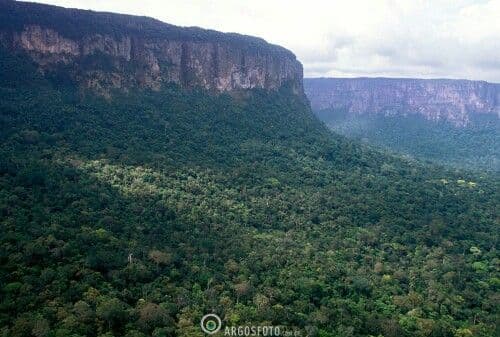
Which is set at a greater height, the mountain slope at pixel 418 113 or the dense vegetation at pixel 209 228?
the mountain slope at pixel 418 113

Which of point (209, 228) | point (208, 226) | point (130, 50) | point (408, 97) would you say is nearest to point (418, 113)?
point (408, 97)

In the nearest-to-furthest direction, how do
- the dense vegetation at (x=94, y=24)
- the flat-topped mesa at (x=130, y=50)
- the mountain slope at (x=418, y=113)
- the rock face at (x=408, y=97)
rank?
the dense vegetation at (x=94, y=24)
the flat-topped mesa at (x=130, y=50)
the mountain slope at (x=418, y=113)
the rock face at (x=408, y=97)

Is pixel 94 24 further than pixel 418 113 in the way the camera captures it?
No

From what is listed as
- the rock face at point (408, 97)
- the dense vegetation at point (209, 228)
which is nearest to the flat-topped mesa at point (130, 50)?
the dense vegetation at point (209, 228)

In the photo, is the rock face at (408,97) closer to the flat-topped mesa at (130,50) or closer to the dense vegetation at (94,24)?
the flat-topped mesa at (130,50)

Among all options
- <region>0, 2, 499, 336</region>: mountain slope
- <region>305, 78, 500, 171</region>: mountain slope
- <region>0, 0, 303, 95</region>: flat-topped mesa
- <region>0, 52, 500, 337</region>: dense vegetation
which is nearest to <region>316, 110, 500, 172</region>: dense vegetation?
<region>305, 78, 500, 171</region>: mountain slope

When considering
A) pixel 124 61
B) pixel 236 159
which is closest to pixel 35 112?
pixel 124 61

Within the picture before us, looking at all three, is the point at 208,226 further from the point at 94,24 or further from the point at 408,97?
the point at 408,97
